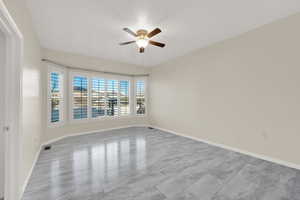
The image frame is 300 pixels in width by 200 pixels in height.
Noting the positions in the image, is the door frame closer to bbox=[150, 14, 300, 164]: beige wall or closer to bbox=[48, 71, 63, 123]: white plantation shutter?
bbox=[48, 71, 63, 123]: white plantation shutter

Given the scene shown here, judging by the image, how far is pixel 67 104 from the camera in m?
4.09

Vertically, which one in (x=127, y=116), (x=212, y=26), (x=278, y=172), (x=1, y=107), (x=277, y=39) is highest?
(x=212, y=26)

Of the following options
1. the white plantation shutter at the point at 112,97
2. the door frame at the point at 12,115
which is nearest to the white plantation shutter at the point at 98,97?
the white plantation shutter at the point at 112,97

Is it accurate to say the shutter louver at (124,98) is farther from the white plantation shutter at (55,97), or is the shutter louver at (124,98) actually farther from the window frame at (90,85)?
the white plantation shutter at (55,97)

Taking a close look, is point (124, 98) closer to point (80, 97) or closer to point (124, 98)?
point (124, 98)

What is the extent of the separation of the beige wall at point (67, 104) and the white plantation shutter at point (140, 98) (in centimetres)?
34

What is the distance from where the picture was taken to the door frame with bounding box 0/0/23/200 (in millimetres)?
1428

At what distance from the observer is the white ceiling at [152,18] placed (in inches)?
79.4

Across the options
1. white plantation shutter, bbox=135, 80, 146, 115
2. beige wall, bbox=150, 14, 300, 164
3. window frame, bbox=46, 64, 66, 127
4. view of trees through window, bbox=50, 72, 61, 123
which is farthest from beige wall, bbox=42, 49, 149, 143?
beige wall, bbox=150, 14, 300, 164

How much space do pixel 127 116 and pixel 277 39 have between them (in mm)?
4860

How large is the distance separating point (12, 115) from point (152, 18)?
98.1 inches

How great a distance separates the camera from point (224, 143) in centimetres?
320

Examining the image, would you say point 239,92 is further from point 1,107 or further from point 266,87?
point 1,107

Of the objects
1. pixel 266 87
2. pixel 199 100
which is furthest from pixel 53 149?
pixel 266 87
